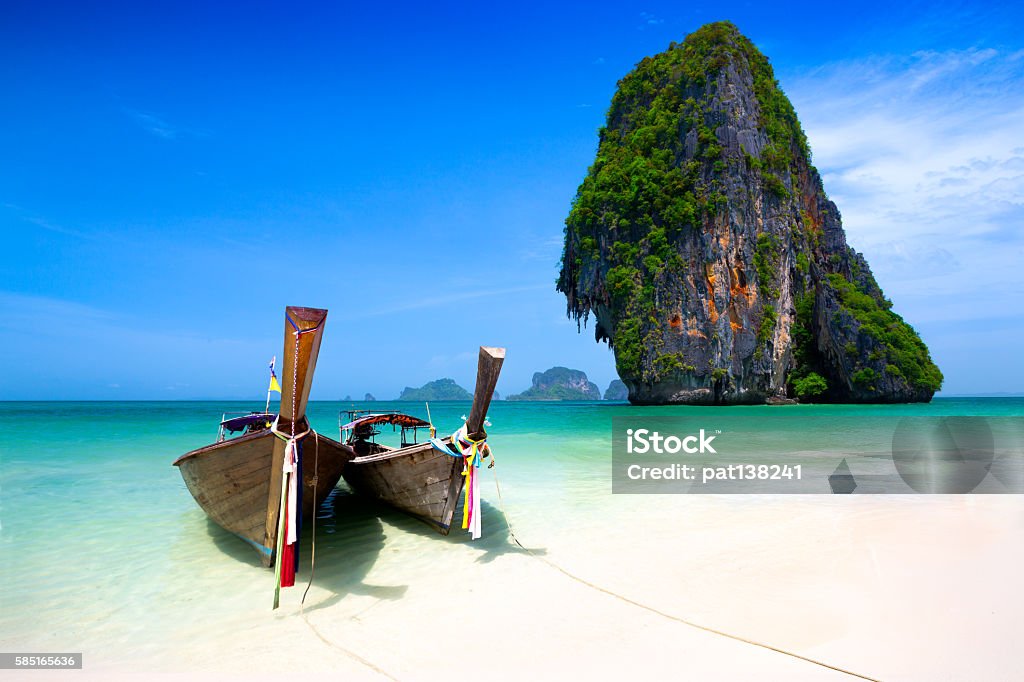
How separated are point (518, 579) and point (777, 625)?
90.1 inches

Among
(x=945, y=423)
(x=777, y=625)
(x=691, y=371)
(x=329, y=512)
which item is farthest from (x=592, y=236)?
(x=777, y=625)

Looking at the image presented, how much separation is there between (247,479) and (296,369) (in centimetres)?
157

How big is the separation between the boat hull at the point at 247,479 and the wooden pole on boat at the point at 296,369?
133 mm

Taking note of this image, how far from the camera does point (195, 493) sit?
639 centimetres

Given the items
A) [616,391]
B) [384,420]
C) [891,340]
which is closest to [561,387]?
[616,391]

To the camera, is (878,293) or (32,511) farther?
(878,293)

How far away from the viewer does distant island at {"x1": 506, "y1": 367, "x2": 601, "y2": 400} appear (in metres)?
148

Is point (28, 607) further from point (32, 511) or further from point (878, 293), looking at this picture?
point (878, 293)

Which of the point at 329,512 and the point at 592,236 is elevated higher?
the point at 592,236

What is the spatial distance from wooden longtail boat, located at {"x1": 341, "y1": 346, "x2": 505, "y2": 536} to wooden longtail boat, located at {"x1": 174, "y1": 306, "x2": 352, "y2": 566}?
2.64ft

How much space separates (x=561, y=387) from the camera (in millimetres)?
150250

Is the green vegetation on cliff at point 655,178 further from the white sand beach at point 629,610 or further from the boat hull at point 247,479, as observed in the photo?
the boat hull at point 247,479

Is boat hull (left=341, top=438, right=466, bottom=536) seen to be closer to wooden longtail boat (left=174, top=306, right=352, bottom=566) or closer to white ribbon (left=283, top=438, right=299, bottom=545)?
wooden longtail boat (left=174, top=306, right=352, bottom=566)

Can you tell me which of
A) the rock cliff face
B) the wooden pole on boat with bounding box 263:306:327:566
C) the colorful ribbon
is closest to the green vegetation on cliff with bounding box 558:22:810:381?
the rock cliff face
